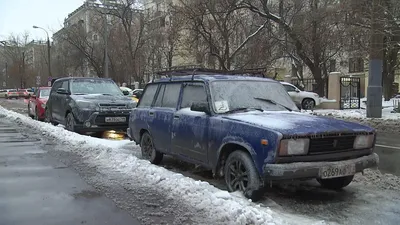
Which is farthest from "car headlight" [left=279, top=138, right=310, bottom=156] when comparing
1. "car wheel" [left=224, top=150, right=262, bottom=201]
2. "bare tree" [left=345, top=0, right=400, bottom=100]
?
"bare tree" [left=345, top=0, right=400, bottom=100]

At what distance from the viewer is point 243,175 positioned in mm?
5223

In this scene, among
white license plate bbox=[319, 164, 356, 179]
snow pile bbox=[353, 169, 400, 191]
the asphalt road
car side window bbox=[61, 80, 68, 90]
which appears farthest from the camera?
car side window bbox=[61, 80, 68, 90]

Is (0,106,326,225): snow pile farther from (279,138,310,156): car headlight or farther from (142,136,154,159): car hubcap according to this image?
(279,138,310,156): car headlight

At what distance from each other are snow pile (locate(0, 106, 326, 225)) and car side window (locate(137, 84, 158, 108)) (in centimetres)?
106

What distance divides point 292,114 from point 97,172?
3497mm

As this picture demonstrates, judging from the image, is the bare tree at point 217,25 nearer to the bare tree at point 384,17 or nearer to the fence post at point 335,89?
the fence post at point 335,89

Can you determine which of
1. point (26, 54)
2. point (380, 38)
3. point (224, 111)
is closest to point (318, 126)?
point (224, 111)

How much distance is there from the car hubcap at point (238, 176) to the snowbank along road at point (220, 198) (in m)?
0.18

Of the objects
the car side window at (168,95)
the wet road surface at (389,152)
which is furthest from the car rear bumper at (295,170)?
the wet road surface at (389,152)

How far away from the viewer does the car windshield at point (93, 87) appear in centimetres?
1304

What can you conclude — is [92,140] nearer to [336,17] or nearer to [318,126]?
[318,126]

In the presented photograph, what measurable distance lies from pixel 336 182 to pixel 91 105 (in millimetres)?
7878

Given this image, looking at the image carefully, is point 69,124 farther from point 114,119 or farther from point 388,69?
point 388,69

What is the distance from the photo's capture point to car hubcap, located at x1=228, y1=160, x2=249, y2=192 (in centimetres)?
523
